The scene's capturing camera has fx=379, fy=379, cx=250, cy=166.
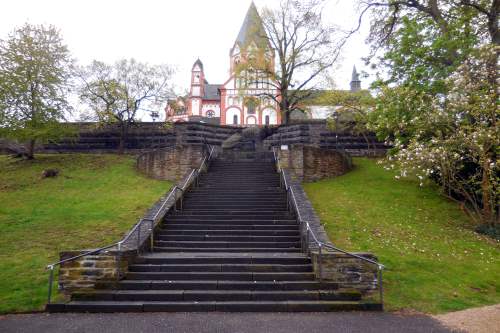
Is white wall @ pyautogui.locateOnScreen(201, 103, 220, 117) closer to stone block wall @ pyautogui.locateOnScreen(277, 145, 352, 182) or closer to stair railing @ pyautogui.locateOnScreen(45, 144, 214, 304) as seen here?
stair railing @ pyautogui.locateOnScreen(45, 144, 214, 304)

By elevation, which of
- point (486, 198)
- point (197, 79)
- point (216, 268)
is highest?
point (197, 79)

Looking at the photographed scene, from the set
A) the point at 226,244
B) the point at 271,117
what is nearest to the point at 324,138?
the point at 226,244

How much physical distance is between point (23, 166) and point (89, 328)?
1647cm

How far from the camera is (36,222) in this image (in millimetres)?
11609

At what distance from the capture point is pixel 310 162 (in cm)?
1688

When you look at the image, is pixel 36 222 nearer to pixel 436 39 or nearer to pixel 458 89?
pixel 458 89

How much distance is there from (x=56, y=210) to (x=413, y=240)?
11222mm

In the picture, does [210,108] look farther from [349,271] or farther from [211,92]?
[349,271]

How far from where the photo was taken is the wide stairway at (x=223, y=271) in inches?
266

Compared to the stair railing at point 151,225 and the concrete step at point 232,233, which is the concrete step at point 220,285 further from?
the concrete step at point 232,233

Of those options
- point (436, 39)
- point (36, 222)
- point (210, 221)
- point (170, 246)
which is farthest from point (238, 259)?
point (436, 39)

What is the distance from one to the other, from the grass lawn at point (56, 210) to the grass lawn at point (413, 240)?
6.47m

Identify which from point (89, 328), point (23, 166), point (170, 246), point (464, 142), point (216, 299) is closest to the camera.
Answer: point (89, 328)

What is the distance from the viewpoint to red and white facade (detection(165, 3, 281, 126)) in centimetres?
2556
